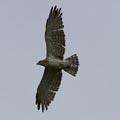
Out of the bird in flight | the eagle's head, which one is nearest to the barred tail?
the bird in flight

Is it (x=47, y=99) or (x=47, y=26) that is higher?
(x=47, y=26)

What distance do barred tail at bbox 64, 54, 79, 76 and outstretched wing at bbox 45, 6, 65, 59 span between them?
1.13 feet

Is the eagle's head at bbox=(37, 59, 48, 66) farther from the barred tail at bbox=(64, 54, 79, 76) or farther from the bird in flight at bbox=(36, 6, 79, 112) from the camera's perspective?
the barred tail at bbox=(64, 54, 79, 76)

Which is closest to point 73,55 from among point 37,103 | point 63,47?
point 63,47

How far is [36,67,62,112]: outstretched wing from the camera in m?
25.9

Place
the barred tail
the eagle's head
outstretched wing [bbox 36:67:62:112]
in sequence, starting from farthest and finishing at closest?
outstretched wing [bbox 36:67:62:112]
the eagle's head
the barred tail

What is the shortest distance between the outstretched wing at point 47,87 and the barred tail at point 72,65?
0.39 m

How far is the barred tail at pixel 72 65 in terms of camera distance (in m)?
25.5

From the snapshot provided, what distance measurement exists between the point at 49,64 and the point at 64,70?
55cm

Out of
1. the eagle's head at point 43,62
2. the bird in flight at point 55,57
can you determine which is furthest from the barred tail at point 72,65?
the eagle's head at point 43,62

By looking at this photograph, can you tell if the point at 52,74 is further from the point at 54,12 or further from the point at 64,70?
the point at 54,12

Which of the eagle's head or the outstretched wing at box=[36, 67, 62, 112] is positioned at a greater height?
the eagle's head

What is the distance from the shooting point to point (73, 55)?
25781 mm

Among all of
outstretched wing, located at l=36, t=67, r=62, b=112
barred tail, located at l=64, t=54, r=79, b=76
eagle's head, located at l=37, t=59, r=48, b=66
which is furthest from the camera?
outstretched wing, located at l=36, t=67, r=62, b=112
